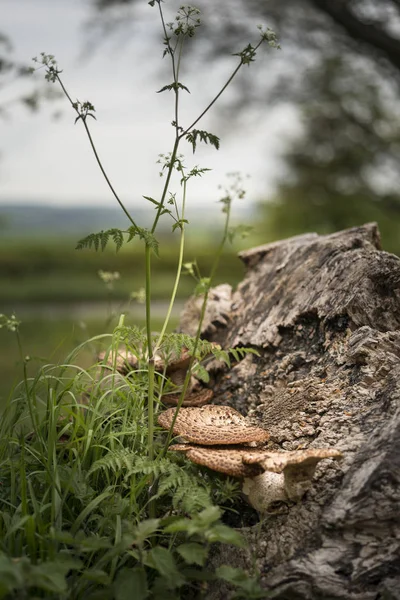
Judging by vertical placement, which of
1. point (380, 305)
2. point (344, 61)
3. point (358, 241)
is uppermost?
point (344, 61)

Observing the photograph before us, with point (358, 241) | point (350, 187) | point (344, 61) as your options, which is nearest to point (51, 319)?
point (350, 187)

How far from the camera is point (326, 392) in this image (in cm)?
221

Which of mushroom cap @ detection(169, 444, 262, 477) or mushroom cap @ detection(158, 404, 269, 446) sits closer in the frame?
mushroom cap @ detection(169, 444, 262, 477)

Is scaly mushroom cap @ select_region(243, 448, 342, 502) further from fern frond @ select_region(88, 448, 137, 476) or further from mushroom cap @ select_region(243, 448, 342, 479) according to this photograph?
fern frond @ select_region(88, 448, 137, 476)

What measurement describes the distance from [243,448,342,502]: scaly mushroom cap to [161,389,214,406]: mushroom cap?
0.79m

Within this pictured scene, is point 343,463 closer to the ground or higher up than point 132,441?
higher up

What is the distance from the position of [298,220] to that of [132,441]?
949 centimetres

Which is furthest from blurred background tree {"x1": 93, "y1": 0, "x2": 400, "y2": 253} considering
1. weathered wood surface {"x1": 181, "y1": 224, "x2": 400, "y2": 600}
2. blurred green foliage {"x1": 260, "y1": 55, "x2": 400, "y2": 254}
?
weathered wood surface {"x1": 181, "y1": 224, "x2": 400, "y2": 600}

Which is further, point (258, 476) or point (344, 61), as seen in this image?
point (344, 61)

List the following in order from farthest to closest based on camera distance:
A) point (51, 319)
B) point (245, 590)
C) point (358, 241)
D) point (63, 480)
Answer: point (51, 319) → point (358, 241) → point (63, 480) → point (245, 590)

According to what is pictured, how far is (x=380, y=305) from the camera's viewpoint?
2469 millimetres

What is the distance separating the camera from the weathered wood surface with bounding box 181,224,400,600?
65.2 inches

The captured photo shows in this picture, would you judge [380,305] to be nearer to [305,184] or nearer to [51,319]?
[51,319]

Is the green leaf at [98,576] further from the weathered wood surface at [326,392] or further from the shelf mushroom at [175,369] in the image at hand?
the shelf mushroom at [175,369]
